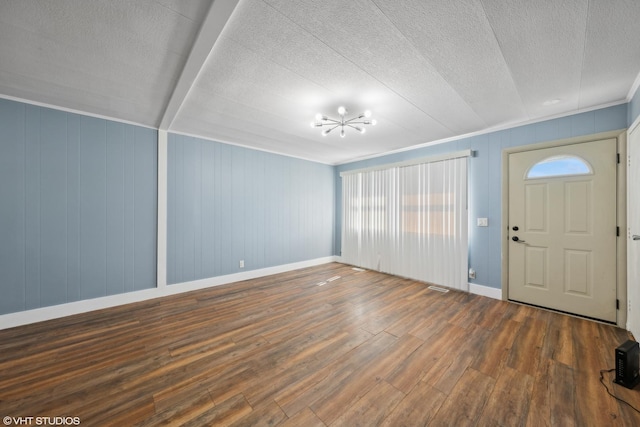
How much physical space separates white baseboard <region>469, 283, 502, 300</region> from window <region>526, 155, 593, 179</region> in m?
1.71

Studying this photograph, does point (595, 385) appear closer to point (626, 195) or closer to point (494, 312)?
point (494, 312)

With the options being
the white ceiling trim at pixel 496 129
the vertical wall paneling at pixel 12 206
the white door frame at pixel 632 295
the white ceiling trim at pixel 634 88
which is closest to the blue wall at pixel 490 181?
the white ceiling trim at pixel 496 129

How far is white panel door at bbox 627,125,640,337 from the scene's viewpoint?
7.25ft

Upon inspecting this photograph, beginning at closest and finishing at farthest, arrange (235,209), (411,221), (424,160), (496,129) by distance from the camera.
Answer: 1. (496,129)
2. (424,160)
3. (235,209)
4. (411,221)

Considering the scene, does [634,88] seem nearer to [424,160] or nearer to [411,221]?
[424,160]

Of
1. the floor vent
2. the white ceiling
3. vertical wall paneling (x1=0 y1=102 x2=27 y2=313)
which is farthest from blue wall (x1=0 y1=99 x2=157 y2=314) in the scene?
the floor vent

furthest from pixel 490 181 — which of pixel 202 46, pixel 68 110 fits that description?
pixel 68 110

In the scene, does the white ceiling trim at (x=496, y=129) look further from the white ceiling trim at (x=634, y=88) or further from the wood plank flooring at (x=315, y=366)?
the wood plank flooring at (x=315, y=366)

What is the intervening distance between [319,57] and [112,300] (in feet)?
13.0

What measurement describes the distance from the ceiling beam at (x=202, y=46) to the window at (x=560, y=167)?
397 cm

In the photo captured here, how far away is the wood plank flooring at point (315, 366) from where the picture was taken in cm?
151

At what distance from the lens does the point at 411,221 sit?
4531 mm

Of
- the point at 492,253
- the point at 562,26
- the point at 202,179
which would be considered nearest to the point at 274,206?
the point at 202,179

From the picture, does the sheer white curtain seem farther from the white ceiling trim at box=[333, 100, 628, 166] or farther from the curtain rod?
the white ceiling trim at box=[333, 100, 628, 166]
